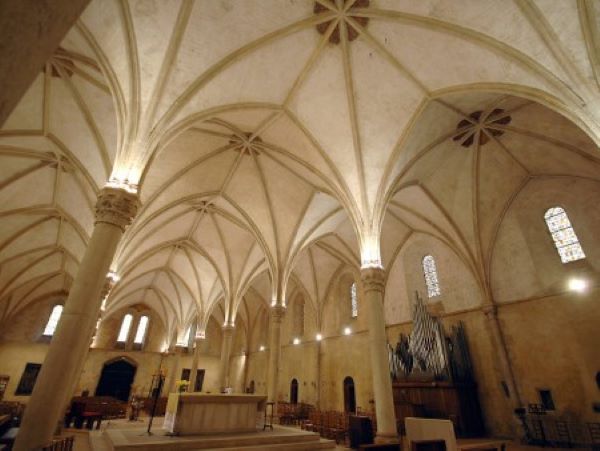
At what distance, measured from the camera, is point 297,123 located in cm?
1094

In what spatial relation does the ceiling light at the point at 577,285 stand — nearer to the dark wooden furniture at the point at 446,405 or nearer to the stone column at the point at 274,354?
the dark wooden furniture at the point at 446,405

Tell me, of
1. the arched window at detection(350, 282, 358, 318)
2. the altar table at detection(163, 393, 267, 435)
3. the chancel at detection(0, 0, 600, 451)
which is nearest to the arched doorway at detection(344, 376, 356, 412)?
the chancel at detection(0, 0, 600, 451)

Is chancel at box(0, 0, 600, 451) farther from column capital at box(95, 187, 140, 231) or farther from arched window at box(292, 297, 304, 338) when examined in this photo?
arched window at box(292, 297, 304, 338)

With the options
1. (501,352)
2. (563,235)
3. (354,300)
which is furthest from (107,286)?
(563,235)

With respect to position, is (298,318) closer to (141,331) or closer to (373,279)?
(141,331)

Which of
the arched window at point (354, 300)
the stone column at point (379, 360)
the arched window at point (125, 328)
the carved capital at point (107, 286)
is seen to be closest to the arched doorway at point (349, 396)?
the arched window at point (354, 300)

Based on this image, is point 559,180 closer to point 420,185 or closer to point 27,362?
point 420,185

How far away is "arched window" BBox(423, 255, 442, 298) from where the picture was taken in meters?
15.5

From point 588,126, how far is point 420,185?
762cm

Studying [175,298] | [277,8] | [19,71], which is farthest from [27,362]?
[19,71]

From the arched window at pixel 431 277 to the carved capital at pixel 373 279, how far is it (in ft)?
23.7

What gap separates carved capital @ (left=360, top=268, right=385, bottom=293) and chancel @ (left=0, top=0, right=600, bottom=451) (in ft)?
0.28

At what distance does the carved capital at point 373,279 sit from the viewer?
939cm

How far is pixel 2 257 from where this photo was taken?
54.8 ft
